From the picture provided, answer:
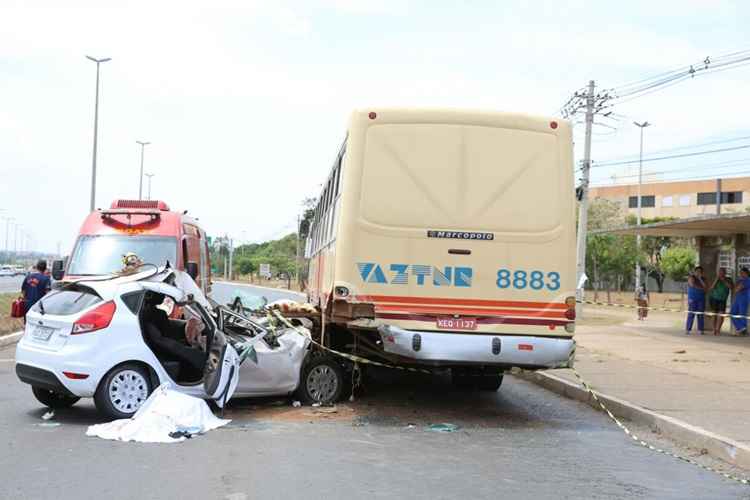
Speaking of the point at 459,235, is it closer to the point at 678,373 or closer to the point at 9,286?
the point at 678,373

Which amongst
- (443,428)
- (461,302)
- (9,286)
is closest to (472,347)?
(461,302)

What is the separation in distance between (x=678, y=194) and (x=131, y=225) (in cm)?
7914

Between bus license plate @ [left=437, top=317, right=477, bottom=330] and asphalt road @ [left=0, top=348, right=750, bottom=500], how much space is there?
108 centimetres

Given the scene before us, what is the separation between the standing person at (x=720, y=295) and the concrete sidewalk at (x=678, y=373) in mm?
464

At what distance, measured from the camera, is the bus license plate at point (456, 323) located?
384 inches

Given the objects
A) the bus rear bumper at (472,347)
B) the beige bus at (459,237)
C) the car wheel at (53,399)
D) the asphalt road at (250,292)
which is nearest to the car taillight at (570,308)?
the beige bus at (459,237)

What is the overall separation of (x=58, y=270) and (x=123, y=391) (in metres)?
7.67

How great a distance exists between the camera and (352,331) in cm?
1067

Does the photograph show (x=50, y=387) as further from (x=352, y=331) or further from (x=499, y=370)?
(x=499, y=370)

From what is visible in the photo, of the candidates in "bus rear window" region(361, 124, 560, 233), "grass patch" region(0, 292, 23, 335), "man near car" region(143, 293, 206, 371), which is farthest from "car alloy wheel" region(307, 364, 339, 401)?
"grass patch" region(0, 292, 23, 335)

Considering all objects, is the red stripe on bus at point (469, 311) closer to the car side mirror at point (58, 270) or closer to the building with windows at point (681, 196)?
the car side mirror at point (58, 270)

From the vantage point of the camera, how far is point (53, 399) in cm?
990

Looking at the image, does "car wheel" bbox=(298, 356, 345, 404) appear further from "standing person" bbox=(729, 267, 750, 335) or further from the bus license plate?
"standing person" bbox=(729, 267, 750, 335)

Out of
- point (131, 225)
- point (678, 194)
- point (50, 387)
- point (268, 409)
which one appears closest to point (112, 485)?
point (50, 387)
